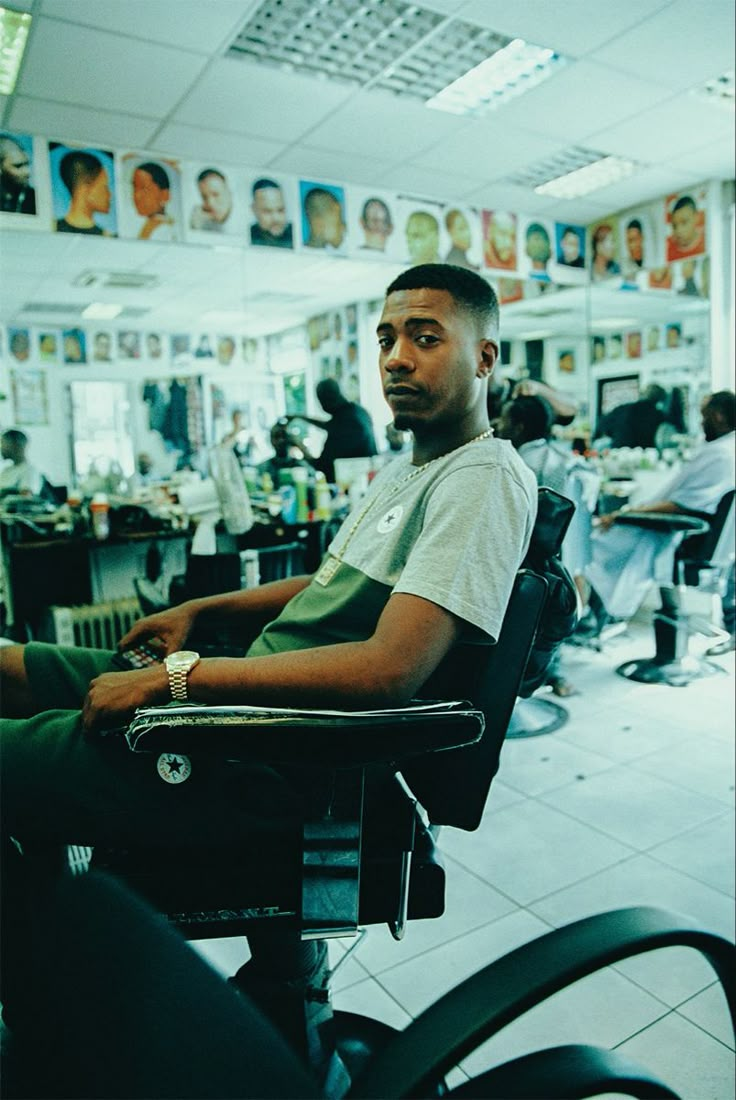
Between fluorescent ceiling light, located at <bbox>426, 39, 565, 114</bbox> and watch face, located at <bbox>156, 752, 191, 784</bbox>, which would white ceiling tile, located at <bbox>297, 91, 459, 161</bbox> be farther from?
watch face, located at <bbox>156, 752, 191, 784</bbox>

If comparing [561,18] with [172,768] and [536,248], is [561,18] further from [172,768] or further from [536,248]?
[172,768]

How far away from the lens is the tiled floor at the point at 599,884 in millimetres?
1427

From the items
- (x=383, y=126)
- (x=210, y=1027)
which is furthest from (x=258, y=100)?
(x=210, y=1027)

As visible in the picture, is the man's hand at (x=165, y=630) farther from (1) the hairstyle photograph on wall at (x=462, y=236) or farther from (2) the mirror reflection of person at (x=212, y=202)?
(1) the hairstyle photograph on wall at (x=462, y=236)

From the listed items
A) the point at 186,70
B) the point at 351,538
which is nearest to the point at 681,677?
the point at 351,538

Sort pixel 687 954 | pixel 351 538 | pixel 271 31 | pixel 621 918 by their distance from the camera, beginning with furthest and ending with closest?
pixel 271 31
pixel 687 954
pixel 351 538
pixel 621 918

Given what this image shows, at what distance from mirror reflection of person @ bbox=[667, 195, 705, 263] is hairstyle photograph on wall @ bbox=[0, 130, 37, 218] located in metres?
4.02

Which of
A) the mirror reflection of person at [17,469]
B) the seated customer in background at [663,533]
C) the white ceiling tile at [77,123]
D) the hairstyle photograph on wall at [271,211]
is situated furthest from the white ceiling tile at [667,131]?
the mirror reflection of person at [17,469]

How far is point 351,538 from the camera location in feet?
4.35

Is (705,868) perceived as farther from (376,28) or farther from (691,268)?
(691,268)

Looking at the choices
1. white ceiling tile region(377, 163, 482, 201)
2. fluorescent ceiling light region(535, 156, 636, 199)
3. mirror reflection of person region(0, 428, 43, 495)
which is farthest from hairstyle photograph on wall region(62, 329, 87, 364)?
fluorescent ceiling light region(535, 156, 636, 199)

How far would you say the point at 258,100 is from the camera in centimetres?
348

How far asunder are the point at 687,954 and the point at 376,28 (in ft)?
10.8

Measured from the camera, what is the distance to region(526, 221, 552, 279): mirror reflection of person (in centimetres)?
546
